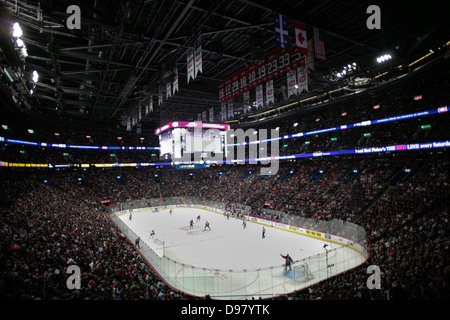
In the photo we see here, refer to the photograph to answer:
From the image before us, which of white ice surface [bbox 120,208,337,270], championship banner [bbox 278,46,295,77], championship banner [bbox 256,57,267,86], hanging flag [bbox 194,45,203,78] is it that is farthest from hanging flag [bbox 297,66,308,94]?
white ice surface [bbox 120,208,337,270]

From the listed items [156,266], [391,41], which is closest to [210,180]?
[156,266]

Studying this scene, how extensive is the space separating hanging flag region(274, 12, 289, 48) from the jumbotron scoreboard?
26.2 meters

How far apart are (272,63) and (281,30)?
3.36m

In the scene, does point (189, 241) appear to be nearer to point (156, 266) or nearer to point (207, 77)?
point (156, 266)

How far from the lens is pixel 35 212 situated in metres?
17.6

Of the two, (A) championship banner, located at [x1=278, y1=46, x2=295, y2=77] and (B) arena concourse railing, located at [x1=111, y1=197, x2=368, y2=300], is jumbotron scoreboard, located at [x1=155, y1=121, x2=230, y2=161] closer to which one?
(B) arena concourse railing, located at [x1=111, y1=197, x2=368, y2=300]

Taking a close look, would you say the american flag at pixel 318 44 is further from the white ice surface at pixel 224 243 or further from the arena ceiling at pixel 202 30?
the white ice surface at pixel 224 243

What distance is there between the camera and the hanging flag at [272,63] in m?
15.0

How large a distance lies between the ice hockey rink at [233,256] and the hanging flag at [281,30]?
35.6 ft

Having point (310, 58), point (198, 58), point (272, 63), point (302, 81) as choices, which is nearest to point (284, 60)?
point (272, 63)

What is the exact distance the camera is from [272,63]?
603 inches

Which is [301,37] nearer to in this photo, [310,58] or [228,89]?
[310,58]

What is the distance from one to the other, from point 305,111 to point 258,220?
63.0 feet

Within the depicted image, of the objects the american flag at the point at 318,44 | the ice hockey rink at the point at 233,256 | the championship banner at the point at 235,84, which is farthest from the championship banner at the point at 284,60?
the ice hockey rink at the point at 233,256
